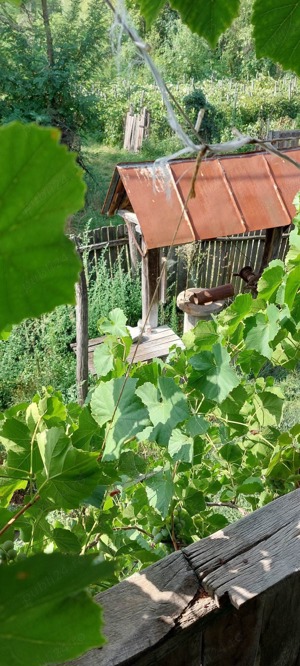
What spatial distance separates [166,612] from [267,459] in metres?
0.46

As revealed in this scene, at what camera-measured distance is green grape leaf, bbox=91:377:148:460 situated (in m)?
0.70

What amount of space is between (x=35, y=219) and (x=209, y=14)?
31cm

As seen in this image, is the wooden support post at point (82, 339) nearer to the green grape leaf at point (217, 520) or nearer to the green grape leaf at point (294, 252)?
the green grape leaf at point (294, 252)

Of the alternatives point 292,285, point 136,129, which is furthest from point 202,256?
point 136,129

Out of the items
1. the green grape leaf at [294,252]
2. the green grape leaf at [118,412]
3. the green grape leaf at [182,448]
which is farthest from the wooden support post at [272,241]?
the green grape leaf at [118,412]

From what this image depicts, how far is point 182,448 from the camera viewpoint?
0.83 meters

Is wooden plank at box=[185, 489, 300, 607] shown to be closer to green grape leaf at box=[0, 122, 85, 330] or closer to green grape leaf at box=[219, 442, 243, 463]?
green grape leaf at box=[219, 442, 243, 463]

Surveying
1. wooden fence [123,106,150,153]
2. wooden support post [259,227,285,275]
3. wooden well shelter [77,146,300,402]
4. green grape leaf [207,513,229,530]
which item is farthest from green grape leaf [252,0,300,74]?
wooden fence [123,106,150,153]

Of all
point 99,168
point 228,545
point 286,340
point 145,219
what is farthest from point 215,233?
point 99,168

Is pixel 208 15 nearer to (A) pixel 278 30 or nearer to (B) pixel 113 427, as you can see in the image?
(A) pixel 278 30

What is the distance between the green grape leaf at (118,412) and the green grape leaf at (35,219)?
0.57 metres

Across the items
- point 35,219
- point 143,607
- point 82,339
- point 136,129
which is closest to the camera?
point 35,219

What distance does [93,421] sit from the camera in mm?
736

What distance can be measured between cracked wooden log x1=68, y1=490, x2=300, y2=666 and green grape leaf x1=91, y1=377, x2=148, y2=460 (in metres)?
0.17
